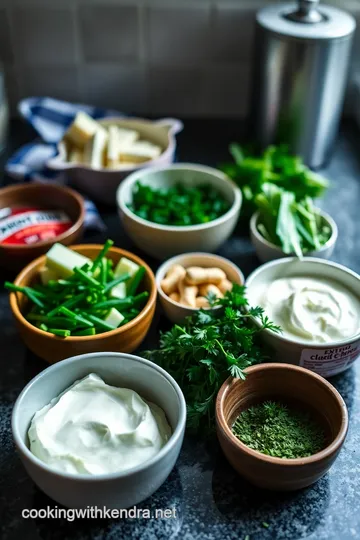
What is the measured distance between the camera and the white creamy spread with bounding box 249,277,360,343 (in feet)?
2.95

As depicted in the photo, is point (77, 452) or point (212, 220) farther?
point (212, 220)

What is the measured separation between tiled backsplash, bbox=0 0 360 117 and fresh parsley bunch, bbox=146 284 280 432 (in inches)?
31.1

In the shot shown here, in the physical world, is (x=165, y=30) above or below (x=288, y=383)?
above

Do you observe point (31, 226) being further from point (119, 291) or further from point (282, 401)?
Result: point (282, 401)

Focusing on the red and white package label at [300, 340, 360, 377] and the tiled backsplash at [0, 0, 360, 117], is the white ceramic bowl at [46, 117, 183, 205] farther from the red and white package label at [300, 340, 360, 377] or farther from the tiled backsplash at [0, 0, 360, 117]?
the red and white package label at [300, 340, 360, 377]

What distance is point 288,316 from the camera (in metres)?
0.92

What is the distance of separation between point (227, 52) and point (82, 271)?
0.78m

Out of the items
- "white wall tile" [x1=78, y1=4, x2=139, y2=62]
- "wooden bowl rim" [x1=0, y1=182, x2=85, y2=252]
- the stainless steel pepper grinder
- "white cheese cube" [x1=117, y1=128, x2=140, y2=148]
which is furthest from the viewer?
"white wall tile" [x1=78, y1=4, x2=139, y2=62]

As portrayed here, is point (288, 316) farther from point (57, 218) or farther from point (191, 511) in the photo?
point (57, 218)

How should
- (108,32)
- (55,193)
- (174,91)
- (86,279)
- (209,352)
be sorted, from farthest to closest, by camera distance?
(174,91) → (108,32) → (55,193) → (86,279) → (209,352)

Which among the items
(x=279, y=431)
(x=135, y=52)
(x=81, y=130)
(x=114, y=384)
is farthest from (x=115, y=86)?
(x=279, y=431)

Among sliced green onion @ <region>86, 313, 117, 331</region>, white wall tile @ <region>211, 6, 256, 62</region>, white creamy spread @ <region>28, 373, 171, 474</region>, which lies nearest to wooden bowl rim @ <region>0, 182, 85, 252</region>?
sliced green onion @ <region>86, 313, 117, 331</region>

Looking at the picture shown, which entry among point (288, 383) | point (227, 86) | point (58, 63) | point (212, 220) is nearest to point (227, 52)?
point (227, 86)

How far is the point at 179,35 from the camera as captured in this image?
56.9 inches
